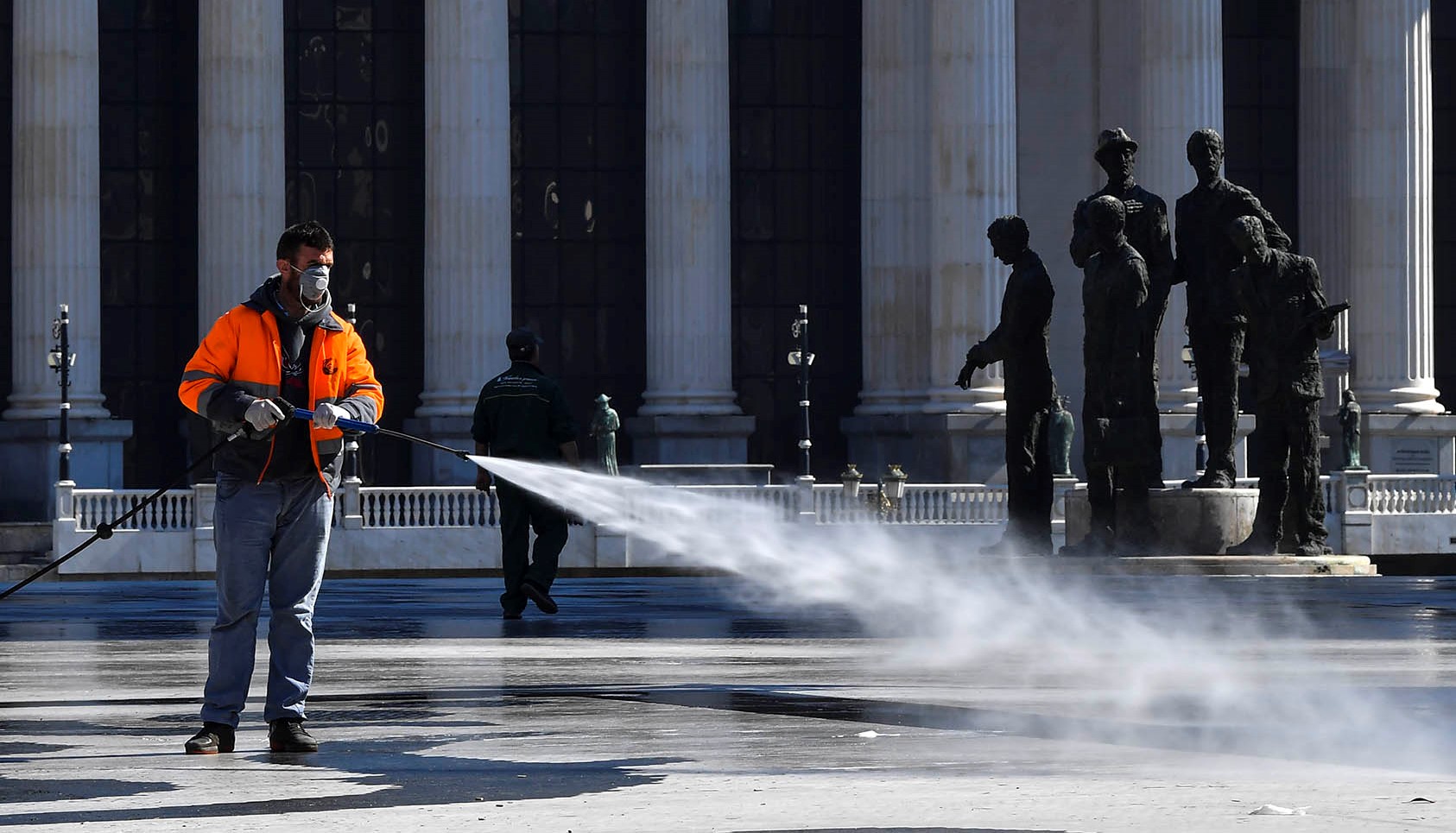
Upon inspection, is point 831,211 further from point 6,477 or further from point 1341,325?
point 6,477

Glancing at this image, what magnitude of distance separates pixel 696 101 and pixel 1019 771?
4742 centimetres

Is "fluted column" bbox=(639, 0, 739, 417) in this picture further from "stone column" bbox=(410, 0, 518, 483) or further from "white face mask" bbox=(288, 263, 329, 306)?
"white face mask" bbox=(288, 263, 329, 306)

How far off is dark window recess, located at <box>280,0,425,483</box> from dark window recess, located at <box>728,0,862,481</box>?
7.11m

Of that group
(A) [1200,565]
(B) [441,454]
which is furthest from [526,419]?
(B) [441,454]

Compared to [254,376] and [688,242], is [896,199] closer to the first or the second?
[688,242]

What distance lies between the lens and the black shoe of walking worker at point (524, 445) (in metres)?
20.1

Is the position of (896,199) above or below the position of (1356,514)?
above

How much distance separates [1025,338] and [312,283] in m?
14.3

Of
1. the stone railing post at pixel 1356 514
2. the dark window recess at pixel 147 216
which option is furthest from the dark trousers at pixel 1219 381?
the dark window recess at pixel 147 216

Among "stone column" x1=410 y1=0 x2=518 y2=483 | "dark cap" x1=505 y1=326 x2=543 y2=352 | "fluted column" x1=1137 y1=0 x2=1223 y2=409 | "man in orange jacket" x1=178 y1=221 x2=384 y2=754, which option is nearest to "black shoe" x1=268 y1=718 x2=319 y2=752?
"man in orange jacket" x1=178 y1=221 x2=384 y2=754

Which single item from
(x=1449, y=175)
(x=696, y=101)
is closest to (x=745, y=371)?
(x=696, y=101)

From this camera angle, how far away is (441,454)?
53781mm

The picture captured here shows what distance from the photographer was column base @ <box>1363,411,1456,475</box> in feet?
190

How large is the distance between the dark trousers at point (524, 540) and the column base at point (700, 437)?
118 feet
